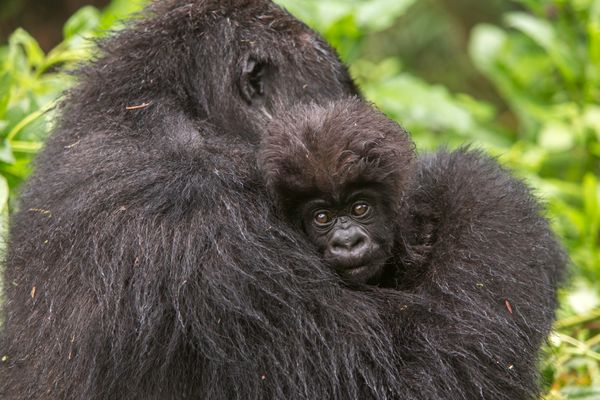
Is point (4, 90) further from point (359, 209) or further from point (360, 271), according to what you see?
point (360, 271)

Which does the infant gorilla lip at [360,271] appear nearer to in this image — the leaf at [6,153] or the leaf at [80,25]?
the leaf at [6,153]

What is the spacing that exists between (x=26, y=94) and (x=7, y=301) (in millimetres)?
1657

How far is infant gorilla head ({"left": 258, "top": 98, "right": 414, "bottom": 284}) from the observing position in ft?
10.3

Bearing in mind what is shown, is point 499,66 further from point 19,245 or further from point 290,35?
point 19,245

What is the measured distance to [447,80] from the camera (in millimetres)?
11125

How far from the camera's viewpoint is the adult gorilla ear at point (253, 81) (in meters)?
3.62

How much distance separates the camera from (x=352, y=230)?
315cm

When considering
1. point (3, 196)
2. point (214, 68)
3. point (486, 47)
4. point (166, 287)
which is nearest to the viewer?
point (166, 287)

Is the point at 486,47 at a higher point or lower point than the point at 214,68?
lower

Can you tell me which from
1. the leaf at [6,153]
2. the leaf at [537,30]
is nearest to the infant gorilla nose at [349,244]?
the leaf at [6,153]

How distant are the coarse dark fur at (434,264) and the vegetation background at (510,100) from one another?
699 mm

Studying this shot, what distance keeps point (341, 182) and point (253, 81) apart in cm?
74

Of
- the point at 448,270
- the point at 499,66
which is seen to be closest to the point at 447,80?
the point at 499,66

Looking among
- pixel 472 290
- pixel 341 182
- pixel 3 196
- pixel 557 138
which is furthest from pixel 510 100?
pixel 3 196
